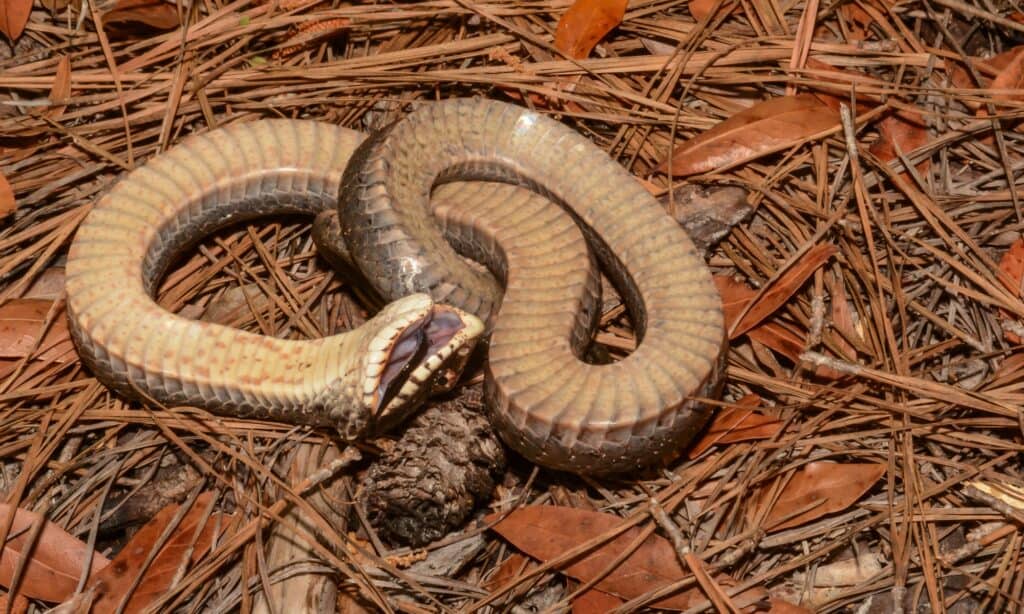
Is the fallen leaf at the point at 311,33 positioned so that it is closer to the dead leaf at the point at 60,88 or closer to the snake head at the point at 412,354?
the dead leaf at the point at 60,88

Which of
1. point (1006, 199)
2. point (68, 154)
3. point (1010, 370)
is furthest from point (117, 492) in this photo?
point (1006, 199)

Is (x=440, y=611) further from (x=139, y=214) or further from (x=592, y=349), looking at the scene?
(x=139, y=214)

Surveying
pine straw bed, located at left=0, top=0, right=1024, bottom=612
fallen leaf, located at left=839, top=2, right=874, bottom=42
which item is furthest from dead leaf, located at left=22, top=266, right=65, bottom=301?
fallen leaf, located at left=839, top=2, right=874, bottom=42

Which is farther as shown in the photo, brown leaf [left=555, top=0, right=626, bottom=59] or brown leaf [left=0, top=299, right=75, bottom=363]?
brown leaf [left=555, top=0, right=626, bottom=59]

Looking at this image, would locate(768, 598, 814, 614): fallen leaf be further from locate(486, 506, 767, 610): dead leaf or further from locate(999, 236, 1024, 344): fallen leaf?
locate(999, 236, 1024, 344): fallen leaf

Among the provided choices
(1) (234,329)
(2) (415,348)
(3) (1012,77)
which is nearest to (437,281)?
(2) (415,348)

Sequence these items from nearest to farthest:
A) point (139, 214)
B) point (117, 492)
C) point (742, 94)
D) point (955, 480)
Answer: point (955, 480), point (117, 492), point (139, 214), point (742, 94)
